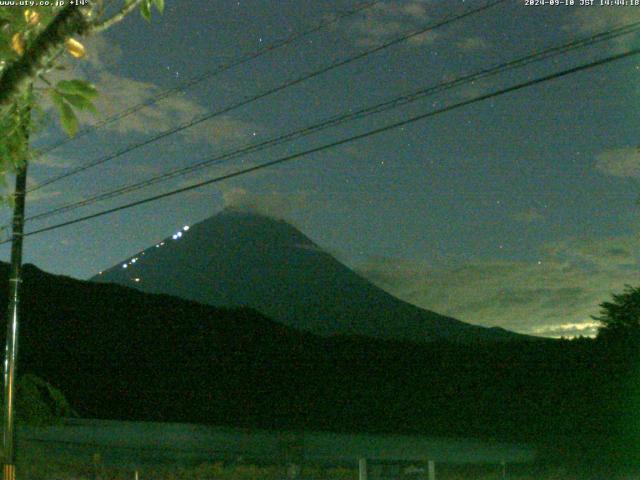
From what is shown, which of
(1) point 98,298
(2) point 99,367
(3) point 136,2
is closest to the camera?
(3) point 136,2

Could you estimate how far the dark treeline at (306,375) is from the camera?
59.2ft

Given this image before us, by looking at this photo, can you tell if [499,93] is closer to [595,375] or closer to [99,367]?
[595,375]

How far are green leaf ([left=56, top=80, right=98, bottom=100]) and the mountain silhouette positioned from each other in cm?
5898

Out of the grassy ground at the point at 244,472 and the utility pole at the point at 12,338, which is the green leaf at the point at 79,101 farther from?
the grassy ground at the point at 244,472

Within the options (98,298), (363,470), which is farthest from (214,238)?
(363,470)

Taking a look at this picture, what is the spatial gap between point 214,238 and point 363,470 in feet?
411

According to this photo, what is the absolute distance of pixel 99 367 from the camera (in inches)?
1081

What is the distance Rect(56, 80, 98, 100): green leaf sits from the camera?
Answer: 343 centimetres

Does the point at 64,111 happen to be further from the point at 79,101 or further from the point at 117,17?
the point at 117,17

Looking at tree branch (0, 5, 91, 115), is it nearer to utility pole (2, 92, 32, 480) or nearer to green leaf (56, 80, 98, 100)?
green leaf (56, 80, 98, 100)

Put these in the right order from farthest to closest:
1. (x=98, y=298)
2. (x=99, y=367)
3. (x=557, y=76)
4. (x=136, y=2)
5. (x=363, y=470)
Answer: (x=98, y=298)
(x=99, y=367)
(x=363, y=470)
(x=557, y=76)
(x=136, y=2)

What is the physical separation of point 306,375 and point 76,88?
20.4 m

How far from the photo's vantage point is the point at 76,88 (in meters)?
3.44

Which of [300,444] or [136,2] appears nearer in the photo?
[136,2]
